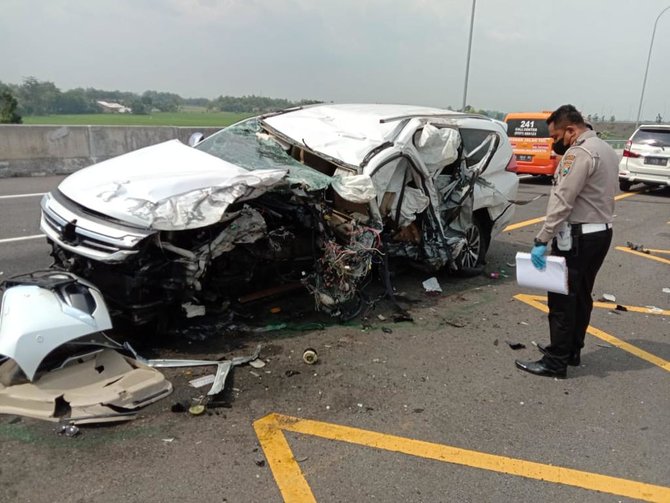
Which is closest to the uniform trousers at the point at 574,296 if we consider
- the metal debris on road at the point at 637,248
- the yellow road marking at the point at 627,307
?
the yellow road marking at the point at 627,307

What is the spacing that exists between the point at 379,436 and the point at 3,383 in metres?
2.34

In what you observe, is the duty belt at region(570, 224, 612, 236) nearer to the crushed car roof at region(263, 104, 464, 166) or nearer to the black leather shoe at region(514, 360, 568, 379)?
the black leather shoe at region(514, 360, 568, 379)

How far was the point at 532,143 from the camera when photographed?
15328 millimetres

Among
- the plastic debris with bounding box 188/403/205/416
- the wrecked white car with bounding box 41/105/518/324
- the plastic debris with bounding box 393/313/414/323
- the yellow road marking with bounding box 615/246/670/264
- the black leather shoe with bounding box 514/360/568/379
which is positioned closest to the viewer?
the plastic debris with bounding box 188/403/205/416

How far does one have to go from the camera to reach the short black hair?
3850mm

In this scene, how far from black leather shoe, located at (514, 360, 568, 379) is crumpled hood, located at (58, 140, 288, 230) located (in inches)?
97.5

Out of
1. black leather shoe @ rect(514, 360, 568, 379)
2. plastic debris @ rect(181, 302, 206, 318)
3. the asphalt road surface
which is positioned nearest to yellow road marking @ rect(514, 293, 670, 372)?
the asphalt road surface

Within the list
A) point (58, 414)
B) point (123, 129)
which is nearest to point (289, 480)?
point (58, 414)

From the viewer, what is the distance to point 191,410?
3162mm

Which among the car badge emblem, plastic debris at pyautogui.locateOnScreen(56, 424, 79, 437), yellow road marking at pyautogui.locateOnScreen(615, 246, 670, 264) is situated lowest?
yellow road marking at pyautogui.locateOnScreen(615, 246, 670, 264)

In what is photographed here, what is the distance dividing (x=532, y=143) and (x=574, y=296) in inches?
501

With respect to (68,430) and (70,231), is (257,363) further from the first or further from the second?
(70,231)

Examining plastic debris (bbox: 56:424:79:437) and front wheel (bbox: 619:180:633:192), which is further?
front wheel (bbox: 619:180:633:192)

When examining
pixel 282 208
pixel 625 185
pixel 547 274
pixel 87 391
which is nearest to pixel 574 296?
pixel 547 274
